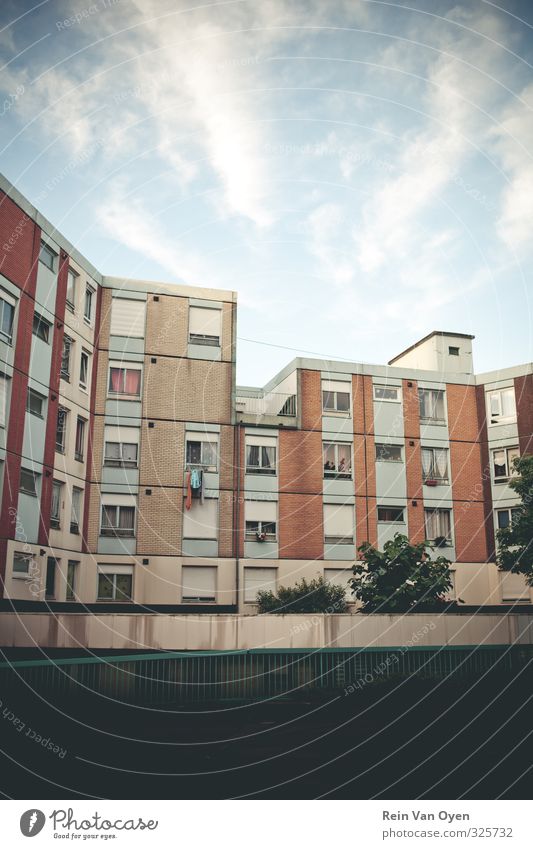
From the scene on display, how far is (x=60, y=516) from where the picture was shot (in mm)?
35469

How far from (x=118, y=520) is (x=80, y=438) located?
484 centimetres

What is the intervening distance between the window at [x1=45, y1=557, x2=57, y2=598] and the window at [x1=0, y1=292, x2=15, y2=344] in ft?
34.7

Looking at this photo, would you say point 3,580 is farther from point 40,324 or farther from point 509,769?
point 509,769

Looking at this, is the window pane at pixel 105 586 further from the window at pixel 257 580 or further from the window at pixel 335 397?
the window at pixel 335 397

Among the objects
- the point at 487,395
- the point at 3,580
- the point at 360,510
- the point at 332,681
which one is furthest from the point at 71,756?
the point at 487,395

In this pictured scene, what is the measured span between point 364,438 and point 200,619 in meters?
23.0

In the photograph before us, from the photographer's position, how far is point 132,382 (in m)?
40.4

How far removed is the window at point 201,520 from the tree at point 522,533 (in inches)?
603

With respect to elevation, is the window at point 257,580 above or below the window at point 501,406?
below

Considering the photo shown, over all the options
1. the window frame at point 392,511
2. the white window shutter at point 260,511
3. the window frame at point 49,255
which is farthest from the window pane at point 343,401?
the window frame at point 49,255

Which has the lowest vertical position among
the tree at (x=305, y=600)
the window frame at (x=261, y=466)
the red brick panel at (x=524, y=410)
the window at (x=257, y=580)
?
the tree at (x=305, y=600)

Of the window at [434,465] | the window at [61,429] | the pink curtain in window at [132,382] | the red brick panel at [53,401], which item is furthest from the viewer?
the window at [434,465]

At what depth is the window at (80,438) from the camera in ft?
124

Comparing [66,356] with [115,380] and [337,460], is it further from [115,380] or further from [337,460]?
[337,460]
